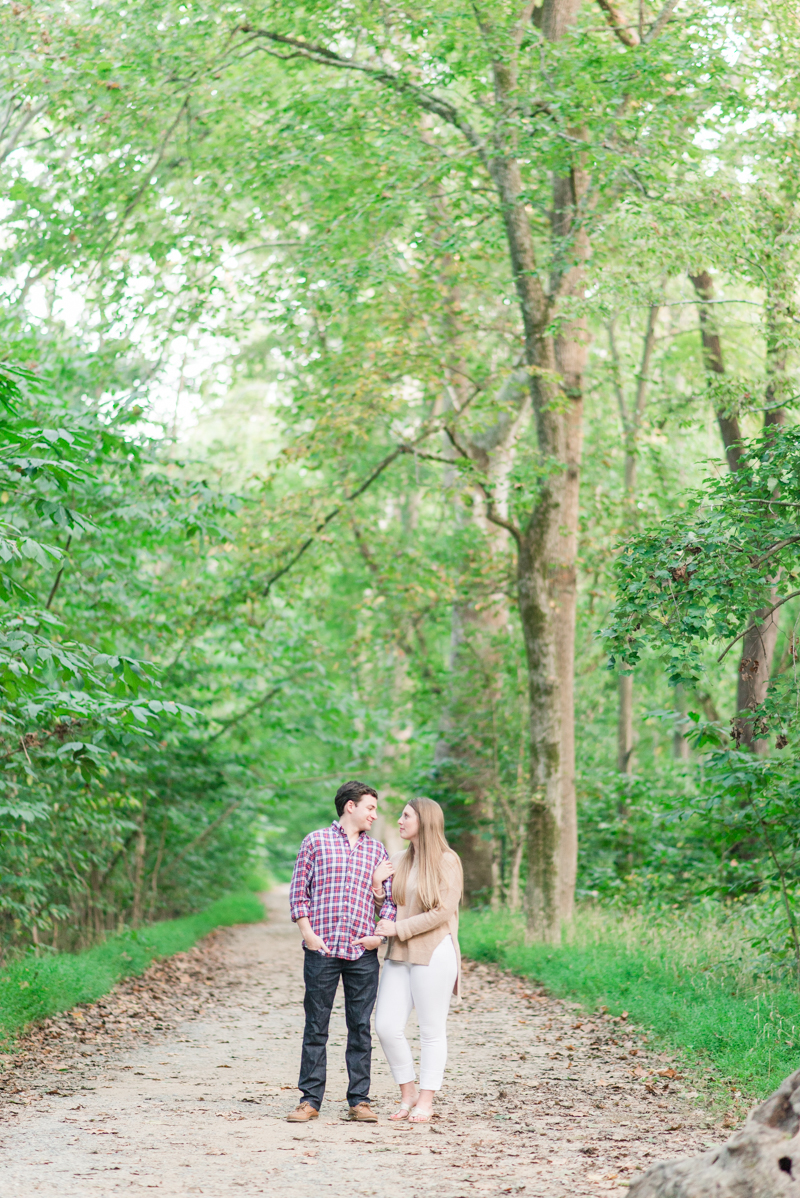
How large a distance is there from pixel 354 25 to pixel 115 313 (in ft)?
15.2

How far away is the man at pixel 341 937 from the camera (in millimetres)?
6277

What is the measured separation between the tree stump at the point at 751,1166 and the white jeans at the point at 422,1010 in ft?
7.17

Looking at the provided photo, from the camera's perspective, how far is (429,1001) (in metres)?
6.23

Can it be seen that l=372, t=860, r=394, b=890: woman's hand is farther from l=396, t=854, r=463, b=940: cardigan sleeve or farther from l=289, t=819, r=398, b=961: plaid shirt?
l=396, t=854, r=463, b=940: cardigan sleeve

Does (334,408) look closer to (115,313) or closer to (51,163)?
(115,313)

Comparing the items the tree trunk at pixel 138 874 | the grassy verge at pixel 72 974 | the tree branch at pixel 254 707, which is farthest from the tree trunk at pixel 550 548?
the tree trunk at pixel 138 874

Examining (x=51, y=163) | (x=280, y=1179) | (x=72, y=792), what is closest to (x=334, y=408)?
(x=51, y=163)

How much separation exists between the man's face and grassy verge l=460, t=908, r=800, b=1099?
247 cm

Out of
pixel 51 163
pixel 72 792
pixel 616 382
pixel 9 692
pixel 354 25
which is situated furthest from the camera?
pixel 616 382

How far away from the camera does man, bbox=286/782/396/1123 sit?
6.28m

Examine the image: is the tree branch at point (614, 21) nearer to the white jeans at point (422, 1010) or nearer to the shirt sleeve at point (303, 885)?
the shirt sleeve at point (303, 885)

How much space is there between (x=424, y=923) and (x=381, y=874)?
1.31 feet

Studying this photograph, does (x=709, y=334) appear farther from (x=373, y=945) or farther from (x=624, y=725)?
(x=373, y=945)

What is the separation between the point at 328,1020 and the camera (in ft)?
20.7
